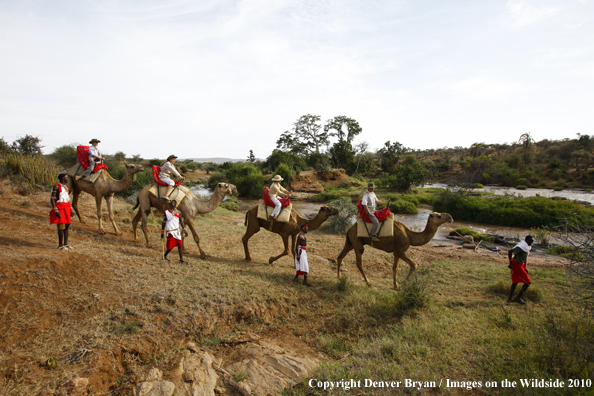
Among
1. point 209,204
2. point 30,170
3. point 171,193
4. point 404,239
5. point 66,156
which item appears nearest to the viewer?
point 404,239

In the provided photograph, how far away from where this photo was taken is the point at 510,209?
20188 mm

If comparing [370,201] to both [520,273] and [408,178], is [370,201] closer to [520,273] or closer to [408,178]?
[520,273]

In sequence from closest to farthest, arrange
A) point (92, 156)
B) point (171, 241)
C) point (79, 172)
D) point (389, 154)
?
point (171, 241) → point (92, 156) → point (79, 172) → point (389, 154)

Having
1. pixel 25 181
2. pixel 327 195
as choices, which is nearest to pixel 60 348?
pixel 25 181

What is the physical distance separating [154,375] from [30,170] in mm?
13760

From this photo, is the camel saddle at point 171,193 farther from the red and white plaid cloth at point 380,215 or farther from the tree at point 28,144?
the tree at point 28,144

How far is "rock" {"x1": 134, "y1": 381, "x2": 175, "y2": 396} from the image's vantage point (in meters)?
3.61

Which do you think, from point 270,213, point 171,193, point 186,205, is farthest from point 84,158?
point 270,213

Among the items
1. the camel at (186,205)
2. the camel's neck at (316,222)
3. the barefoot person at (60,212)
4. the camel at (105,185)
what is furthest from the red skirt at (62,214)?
the camel's neck at (316,222)

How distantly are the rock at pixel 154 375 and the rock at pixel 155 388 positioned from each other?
0.10m

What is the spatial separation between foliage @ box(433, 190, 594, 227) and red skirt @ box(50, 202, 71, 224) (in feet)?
75.4

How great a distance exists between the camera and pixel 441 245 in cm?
1449

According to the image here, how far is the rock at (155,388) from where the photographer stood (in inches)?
142

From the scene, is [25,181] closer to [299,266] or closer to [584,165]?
[299,266]
